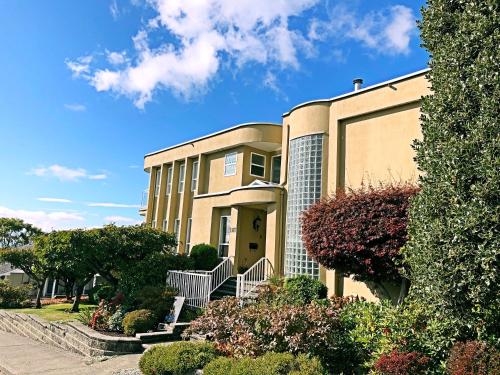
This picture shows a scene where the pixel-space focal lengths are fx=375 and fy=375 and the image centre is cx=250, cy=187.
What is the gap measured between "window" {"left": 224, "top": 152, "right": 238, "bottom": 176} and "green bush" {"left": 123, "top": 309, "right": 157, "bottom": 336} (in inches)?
404

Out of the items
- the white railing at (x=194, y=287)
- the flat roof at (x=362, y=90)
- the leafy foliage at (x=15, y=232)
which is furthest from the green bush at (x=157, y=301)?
the leafy foliage at (x=15, y=232)

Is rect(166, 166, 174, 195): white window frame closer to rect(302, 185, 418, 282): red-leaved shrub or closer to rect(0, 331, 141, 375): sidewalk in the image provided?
rect(0, 331, 141, 375): sidewalk

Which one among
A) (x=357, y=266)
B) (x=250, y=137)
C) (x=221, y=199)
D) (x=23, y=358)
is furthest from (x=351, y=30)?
(x=23, y=358)

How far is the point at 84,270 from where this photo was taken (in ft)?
50.6

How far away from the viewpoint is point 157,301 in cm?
1232

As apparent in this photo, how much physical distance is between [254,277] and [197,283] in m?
2.35

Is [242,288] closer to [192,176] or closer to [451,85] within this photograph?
[451,85]

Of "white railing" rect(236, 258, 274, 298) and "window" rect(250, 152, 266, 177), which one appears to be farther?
"window" rect(250, 152, 266, 177)

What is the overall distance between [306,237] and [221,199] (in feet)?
26.8

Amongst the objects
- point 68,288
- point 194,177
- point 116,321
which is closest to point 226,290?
point 116,321

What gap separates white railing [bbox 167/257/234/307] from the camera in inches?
545

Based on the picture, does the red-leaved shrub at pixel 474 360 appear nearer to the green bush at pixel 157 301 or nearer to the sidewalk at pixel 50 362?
the sidewalk at pixel 50 362

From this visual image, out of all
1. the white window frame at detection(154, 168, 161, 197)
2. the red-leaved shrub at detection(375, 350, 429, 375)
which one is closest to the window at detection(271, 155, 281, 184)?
the white window frame at detection(154, 168, 161, 197)

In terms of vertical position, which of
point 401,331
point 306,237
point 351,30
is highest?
point 351,30
